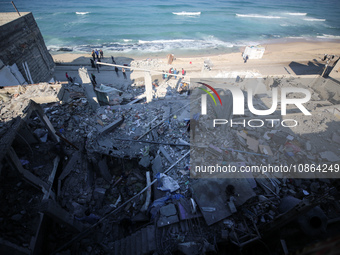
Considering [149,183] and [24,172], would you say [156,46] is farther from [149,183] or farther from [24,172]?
[24,172]

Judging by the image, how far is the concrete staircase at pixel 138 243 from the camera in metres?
A: 4.73

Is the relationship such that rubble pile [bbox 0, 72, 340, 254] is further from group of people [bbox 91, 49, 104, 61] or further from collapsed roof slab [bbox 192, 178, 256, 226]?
group of people [bbox 91, 49, 104, 61]

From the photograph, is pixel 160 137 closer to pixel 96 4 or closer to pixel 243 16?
pixel 243 16

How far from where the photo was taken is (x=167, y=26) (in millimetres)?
33812

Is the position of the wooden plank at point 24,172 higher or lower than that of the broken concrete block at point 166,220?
higher

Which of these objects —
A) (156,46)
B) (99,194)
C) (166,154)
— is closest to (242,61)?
(156,46)

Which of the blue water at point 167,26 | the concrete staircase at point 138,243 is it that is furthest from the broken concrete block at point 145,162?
the blue water at point 167,26

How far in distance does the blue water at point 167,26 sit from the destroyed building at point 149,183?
1924cm

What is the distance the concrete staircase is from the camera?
4.73 meters

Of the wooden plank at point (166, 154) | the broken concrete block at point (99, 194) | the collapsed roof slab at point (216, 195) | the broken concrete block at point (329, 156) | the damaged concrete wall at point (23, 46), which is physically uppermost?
the damaged concrete wall at point (23, 46)

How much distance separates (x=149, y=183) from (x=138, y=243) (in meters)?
2.13

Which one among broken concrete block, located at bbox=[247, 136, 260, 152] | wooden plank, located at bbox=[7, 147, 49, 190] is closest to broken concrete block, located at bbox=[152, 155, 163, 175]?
wooden plank, located at bbox=[7, 147, 49, 190]

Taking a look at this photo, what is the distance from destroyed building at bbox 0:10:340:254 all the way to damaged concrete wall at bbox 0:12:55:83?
4.61 meters

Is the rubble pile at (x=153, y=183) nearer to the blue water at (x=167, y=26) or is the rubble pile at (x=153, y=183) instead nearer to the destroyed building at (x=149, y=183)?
the destroyed building at (x=149, y=183)
